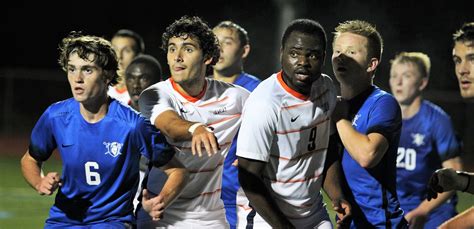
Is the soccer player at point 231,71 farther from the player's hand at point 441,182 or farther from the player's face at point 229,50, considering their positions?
the player's hand at point 441,182

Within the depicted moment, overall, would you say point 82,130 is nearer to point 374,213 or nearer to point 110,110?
point 110,110

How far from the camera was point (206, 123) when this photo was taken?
5.90 m

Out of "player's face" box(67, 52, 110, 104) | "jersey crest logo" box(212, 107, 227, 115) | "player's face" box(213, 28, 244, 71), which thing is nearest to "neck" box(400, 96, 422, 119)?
"player's face" box(213, 28, 244, 71)

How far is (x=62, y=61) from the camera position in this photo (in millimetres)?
5863

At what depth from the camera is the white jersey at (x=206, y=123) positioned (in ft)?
19.1

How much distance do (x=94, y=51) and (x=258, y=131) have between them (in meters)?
1.27

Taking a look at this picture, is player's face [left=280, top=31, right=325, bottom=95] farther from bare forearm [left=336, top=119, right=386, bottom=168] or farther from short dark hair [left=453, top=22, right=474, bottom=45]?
short dark hair [left=453, top=22, right=474, bottom=45]

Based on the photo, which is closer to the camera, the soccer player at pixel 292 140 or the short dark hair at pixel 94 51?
the soccer player at pixel 292 140

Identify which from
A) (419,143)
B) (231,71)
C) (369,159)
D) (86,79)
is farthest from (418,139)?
(86,79)

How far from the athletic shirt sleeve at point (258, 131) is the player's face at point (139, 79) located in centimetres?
250

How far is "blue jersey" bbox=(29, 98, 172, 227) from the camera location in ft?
17.9

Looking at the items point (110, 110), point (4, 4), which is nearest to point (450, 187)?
point (110, 110)

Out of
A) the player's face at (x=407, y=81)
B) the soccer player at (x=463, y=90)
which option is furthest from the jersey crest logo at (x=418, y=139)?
the soccer player at (x=463, y=90)

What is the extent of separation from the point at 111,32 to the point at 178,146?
61.4ft
